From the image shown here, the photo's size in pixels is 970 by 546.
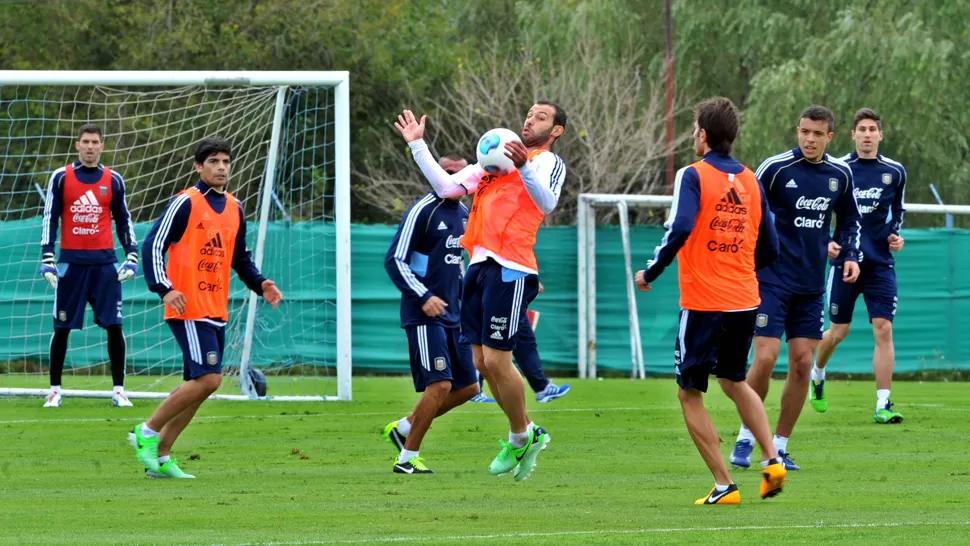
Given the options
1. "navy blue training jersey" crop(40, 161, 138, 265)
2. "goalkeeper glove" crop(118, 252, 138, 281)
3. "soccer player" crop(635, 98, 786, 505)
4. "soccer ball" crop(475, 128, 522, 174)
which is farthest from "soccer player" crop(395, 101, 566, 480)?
"navy blue training jersey" crop(40, 161, 138, 265)

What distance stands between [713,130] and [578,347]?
1276 cm

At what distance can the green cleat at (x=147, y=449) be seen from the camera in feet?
30.1

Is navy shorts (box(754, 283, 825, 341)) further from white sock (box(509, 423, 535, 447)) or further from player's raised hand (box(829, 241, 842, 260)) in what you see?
white sock (box(509, 423, 535, 447))

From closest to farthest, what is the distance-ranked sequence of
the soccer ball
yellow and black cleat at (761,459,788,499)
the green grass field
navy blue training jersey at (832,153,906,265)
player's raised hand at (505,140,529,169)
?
1. the green grass field
2. yellow and black cleat at (761,459,788,499)
3. player's raised hand at (505,140,529,169)
4. the soccer ball
5. navy blue training jersey at (832,153,906,265)

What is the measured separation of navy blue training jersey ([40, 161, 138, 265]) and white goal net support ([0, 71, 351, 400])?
882mm

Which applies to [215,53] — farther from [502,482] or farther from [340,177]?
[502,482]

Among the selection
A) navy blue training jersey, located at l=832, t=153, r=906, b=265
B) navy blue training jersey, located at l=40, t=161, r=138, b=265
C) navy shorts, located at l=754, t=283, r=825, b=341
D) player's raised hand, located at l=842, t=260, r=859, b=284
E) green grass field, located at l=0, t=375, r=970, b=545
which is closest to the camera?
green grass field, located at l=0, t=375, r=970, b=545

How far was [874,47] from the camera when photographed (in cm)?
2988

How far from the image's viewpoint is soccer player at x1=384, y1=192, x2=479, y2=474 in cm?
948

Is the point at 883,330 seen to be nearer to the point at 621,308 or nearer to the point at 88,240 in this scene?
the point at 88,240

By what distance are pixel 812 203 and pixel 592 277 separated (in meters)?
11.1

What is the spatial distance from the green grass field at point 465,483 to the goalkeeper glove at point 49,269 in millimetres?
1153

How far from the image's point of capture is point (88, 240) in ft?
47.1

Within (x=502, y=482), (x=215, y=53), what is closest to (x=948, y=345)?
(x=502, y=482)
